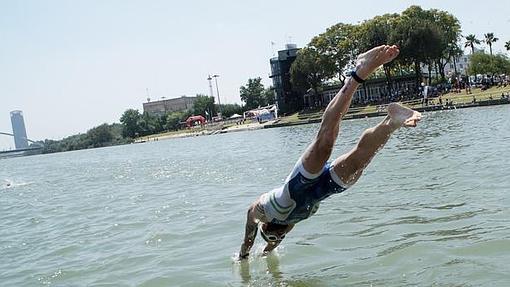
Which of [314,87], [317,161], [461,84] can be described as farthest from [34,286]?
[314,87]

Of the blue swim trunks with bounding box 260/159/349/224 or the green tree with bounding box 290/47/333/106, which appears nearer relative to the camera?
the blue swim trunks with bounding box 260/159/349/224

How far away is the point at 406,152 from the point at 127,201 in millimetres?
11660

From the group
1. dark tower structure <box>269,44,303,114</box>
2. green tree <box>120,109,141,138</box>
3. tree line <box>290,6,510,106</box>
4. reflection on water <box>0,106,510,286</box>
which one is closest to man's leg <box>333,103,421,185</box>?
reflection on water <box>0,106,510,286</box>

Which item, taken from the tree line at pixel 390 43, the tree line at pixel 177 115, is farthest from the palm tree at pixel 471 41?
the tree line at pixel 177 115

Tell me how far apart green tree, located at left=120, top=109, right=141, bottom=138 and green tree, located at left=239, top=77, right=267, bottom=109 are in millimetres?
34434

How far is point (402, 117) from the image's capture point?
23.7 feet

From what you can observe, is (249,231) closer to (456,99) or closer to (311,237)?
(311,237)

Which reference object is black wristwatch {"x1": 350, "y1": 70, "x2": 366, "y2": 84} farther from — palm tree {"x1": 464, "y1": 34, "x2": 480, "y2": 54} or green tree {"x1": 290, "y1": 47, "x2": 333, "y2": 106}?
palm tree {"x1": 464, "y1": 34, "x2": 480, "y2": 54}

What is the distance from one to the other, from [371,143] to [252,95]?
153587 millimetres

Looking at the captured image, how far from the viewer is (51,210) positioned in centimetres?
2102

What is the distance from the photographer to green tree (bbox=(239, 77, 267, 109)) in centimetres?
16025

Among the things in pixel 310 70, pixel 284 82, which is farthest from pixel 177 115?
pixel 310 70

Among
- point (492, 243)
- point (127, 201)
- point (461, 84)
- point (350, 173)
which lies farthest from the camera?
point (461, 84)

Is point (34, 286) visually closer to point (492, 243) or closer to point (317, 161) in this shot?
point (317, 161)
